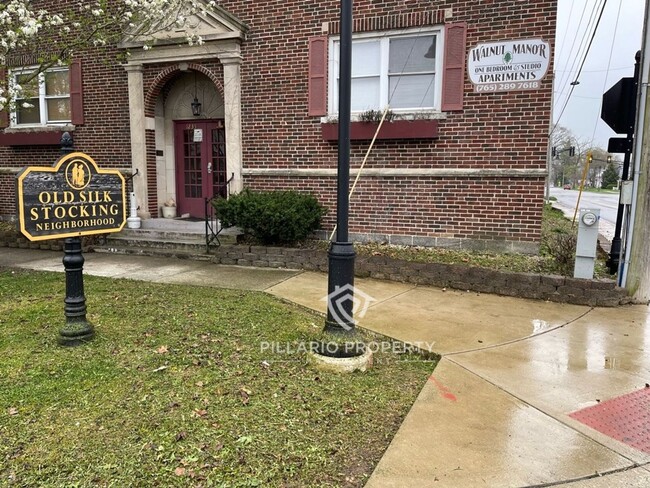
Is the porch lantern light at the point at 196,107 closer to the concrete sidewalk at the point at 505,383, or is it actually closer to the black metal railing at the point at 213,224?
the black metal railing at the point at 213,224

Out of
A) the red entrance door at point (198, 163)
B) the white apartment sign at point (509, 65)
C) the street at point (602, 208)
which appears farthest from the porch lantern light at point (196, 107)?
the street at point (602, 208)

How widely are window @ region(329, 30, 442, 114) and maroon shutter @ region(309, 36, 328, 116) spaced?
132 mm

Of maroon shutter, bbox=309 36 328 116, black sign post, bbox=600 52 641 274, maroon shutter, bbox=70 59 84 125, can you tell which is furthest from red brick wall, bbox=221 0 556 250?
maroon shutter, bbox=70 59 84 125

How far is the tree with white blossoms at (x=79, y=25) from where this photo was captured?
6587mm

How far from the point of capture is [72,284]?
4.32 meters

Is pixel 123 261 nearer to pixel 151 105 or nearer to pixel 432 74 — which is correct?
pixel 151 105

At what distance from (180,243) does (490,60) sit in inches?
251

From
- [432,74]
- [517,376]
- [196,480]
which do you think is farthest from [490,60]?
[196,480]

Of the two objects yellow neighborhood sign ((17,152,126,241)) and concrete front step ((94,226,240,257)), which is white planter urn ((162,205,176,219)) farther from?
yellow neighborhood sign ((17,152,126,241))

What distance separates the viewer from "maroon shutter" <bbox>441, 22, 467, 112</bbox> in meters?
8.12

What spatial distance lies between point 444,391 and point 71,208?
3.42m

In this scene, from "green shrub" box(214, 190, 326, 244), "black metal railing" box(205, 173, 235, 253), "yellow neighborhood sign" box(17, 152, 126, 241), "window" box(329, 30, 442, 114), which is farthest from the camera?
"black metal railing" box(205, 173, 235, 253)

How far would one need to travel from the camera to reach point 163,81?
10531 millimetres

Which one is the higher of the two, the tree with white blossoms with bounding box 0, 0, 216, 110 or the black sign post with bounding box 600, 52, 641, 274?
the tree with white blossoms with bounding box 0, 0, 216, 110
